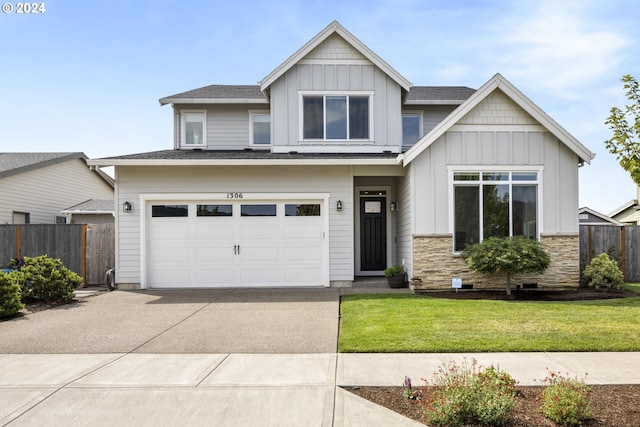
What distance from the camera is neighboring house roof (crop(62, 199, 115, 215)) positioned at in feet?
65.0

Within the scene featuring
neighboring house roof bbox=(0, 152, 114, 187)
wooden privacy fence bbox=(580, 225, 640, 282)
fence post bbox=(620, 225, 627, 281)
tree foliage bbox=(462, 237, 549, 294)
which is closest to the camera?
tree foliage bbox=(462, 237, 549, 294)

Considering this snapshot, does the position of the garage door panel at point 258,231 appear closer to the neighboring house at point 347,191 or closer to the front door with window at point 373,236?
the neighboring house at point 347,191

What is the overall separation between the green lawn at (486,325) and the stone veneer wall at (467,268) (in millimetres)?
1398

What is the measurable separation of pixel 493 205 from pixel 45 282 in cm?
1067

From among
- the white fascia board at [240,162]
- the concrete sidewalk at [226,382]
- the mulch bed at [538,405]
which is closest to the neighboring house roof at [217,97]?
the white fascia board at [240,162]

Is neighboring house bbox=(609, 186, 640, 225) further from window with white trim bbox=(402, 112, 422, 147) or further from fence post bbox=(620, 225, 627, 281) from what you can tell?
window with white trim bbox=(402, 112, 422, 147)

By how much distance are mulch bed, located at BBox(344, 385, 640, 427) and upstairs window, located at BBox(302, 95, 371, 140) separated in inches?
380

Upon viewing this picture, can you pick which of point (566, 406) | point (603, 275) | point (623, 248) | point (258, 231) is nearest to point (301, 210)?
point (258, 231)

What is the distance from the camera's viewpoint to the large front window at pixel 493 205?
1122 cm

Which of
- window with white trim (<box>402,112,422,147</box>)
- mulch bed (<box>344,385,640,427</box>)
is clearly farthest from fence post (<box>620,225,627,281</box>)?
mulch bed (<box>344,385,640,427</box>)

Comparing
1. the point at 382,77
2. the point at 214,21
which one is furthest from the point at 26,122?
the point at 382,77

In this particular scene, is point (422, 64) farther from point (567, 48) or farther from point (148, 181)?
point (148, 181)

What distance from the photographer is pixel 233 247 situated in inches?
A: 484

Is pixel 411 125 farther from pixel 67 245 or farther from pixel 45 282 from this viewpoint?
pixel 45 282
